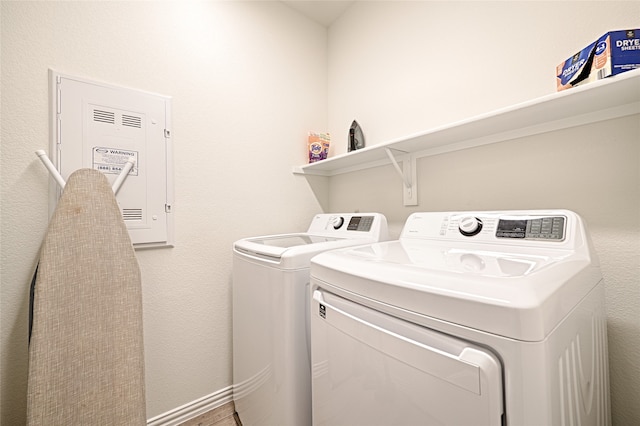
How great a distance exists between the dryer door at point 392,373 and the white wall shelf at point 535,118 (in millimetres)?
883

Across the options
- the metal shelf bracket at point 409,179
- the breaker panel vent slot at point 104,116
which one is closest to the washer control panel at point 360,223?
the metal shelf bracket at point 409,179

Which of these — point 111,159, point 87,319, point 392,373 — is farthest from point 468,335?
point 111,159

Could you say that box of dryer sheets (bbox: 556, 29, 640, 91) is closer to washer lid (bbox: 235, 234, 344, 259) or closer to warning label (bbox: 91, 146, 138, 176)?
washer lid (bbox: 235, 234, 344, 259)

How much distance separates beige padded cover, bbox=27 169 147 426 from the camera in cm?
97

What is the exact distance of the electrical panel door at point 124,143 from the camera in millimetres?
1180

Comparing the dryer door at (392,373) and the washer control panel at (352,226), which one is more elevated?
the washer control panel at (352,226)

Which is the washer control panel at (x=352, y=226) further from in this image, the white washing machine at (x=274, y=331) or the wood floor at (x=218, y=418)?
the wood floor at (x=218, y=418)

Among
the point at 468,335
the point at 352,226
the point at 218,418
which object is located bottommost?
the point at 218,418

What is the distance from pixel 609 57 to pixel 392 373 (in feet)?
3.65

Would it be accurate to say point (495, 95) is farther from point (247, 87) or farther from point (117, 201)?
point (117, 201)

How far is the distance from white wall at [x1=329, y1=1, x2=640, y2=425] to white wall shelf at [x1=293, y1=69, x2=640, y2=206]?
0.04 m

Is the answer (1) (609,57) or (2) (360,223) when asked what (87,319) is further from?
(1) (609,57)

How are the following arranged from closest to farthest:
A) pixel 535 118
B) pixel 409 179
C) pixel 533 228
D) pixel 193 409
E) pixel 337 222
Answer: pixel 533 228 < pixel 535 118 < pixel 193 409 < pixel 409 179 < pixel 337 222

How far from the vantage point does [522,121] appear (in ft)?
3.52
